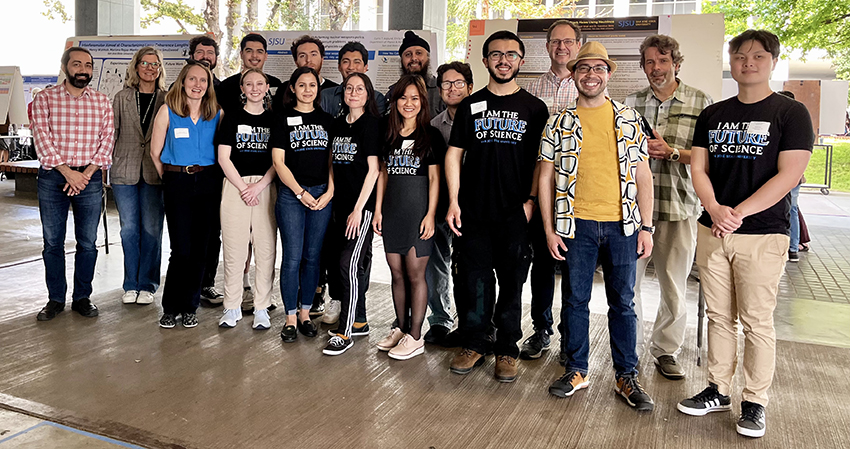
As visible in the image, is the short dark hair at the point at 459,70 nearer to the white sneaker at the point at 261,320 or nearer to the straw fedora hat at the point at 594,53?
the straw fedora hat at the point at 594,53

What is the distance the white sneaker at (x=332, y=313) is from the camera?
4.40 m

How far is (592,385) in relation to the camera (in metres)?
3.50

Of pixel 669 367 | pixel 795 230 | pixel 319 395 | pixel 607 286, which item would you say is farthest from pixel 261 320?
pixel 795 230

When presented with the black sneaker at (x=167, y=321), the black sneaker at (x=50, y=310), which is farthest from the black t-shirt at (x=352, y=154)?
the black sneaker at (x=50, y=310)

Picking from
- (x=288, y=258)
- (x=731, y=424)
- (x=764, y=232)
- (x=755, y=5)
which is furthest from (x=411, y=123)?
(x=755, y=5)

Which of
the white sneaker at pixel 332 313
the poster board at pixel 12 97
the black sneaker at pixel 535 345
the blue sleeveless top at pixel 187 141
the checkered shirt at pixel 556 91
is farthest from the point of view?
the poster board at pixel 12 97

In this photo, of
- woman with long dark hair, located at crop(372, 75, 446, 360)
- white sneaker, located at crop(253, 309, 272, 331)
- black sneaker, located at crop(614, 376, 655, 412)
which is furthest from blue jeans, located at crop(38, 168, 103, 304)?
black sneaker, located at crop(614, 376, 655, 412)

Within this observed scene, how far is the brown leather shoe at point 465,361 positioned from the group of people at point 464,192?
0.01 metres

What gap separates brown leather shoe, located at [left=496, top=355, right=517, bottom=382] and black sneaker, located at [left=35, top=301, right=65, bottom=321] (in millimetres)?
2959

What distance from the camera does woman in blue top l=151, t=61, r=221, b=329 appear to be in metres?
4.16

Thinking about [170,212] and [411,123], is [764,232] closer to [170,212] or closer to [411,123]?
[411,123]

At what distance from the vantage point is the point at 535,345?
3.93m

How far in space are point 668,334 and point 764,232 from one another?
99cm

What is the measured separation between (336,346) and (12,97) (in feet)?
26.5
